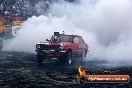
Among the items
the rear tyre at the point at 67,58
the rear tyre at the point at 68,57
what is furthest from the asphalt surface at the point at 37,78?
the rear tyre at the point at 68,57

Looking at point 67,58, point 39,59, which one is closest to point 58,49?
point 67,58

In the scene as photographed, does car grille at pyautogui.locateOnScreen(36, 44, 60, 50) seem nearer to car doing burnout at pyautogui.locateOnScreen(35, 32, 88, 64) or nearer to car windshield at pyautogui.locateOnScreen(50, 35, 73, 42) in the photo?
car doing burnout at pyautogui.locateOnScreen(35, 32, 88, 64)

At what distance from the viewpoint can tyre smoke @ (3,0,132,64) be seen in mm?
24453

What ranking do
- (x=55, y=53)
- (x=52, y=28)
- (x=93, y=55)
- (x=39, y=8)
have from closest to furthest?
1. (x=55, y=53)
2. (x=93, y=55)
3. (x=52, y=28)
4. (x=39, y=8)

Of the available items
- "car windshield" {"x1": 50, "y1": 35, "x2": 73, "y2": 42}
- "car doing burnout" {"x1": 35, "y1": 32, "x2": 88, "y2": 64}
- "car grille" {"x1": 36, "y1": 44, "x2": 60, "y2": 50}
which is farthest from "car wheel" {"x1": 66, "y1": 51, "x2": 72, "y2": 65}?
"car windshield" {"x1": 50, "y1": 35, "x2": 73, "y2": 42}

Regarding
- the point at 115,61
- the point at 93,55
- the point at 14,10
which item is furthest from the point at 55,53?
the point at 14,10

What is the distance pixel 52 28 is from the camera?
101 ft

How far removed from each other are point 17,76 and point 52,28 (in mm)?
16670

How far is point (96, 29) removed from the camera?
28.9m

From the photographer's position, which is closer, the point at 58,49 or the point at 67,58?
the point at 58,49

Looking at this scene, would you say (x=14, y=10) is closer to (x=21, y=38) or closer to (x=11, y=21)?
(x=11, y=21)

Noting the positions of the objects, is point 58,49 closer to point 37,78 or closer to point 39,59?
point 39,59

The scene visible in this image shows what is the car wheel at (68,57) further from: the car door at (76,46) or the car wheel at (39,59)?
the car wheel at (39,59)

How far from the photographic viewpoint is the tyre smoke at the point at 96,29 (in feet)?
80.2
